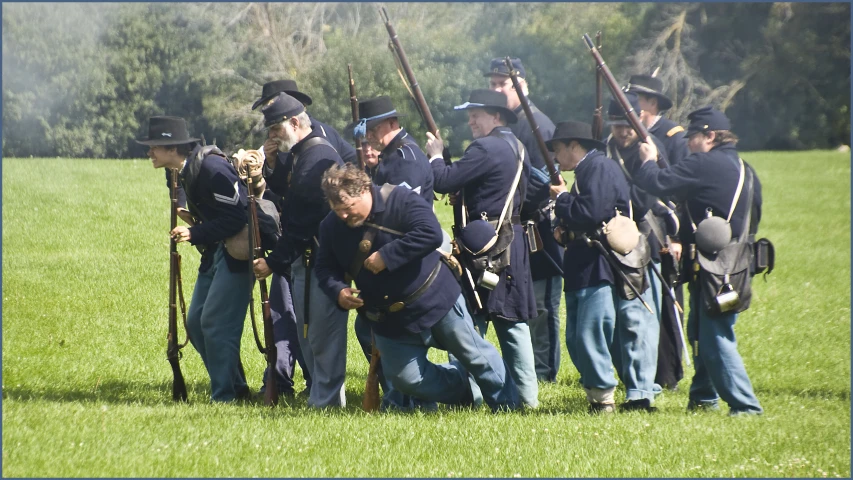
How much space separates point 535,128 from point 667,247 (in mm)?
1509

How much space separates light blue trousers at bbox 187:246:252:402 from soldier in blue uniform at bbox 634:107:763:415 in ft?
10.4

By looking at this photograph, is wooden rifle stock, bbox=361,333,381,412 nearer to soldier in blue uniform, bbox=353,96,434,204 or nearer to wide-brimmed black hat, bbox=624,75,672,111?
soldier in blue uniform, bbox=353,96,434,204

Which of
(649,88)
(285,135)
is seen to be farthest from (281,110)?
(649,88)

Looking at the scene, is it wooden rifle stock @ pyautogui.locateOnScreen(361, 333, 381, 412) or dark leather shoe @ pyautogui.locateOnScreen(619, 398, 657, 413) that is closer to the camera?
wooden rifle stock @ pyautogui.locateOnScreen(361, 333, 381, 412)

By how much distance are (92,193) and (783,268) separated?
11.7 m

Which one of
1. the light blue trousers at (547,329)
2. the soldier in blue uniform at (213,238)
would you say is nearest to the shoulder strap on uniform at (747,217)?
the light blue trousers at (547,329)

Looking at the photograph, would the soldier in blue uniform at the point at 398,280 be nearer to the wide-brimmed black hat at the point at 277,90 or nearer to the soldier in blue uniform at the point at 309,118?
the soldier in blue uniform at the point at 309,118

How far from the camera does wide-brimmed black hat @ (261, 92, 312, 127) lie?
7421 millimetres

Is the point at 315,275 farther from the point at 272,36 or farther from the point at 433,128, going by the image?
the point at 272,36

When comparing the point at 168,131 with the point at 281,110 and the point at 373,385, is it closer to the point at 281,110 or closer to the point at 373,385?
the point at 281,110

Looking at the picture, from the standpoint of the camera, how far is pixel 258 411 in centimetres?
738

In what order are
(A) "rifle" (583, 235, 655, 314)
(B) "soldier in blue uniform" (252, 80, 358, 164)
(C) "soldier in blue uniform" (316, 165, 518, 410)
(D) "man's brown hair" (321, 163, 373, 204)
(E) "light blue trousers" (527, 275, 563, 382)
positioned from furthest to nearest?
(E) "light blue trousers" (527, 275, 563, 382), (B) "soldier in blue uniform" (252, 80, 358, 164), (A) "rifle" (583, 235, 655, 314), (C) "soldier in blue uniform" (316, 165, 518, 410), (D) "man's brown hair" (321, 163, 373, 204)

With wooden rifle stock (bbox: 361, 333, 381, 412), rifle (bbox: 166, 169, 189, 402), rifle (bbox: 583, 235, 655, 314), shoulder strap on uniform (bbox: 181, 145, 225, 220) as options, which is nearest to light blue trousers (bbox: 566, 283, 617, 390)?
rifle (bbox: 583, 235, 655, 314)

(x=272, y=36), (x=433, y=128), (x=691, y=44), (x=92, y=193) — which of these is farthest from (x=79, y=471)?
(x=691, y=44)
